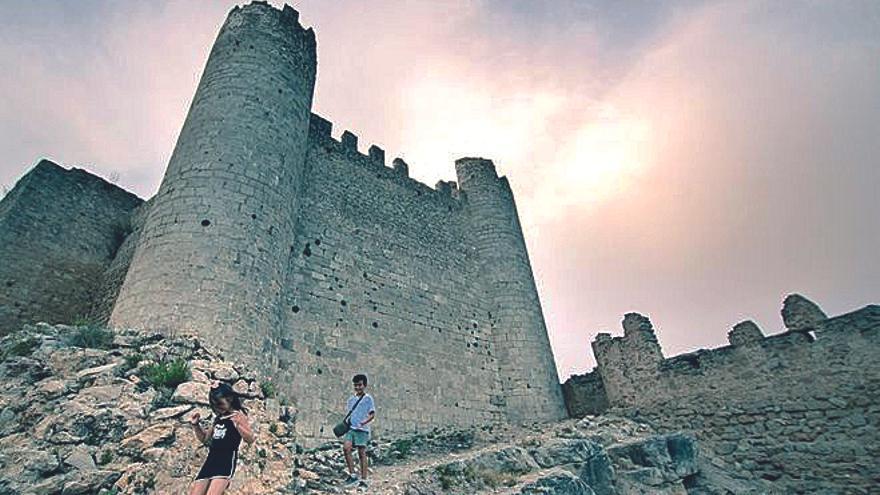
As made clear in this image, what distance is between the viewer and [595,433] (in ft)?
33.7

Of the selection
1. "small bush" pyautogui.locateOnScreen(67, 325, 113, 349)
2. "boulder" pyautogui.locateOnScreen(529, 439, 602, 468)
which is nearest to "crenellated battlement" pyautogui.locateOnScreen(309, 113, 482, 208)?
"small bush" pyautogui.locateOnScreen(67, 325, 113, 349)

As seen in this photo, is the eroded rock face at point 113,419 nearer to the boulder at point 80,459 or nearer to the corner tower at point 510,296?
the boulder at point 80,459

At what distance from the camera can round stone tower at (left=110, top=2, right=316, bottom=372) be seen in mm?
7656

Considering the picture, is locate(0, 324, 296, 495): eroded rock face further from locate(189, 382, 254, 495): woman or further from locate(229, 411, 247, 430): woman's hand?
locate(229, 411, 247, 430): woman's hand

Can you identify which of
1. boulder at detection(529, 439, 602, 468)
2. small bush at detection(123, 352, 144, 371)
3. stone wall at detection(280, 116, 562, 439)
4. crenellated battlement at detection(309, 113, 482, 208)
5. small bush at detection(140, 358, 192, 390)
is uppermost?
crenellated battlement at detection(309, 113, 482, 208)

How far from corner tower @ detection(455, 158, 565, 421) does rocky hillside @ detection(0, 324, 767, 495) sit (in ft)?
16.2

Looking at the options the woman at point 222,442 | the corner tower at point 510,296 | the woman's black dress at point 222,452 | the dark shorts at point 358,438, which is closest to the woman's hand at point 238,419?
the woman at point 222,442

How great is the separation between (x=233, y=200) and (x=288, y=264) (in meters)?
2.01

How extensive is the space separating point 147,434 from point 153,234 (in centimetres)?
500

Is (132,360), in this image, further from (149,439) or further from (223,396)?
(223,396)

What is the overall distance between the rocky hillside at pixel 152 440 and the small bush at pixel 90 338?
14 mm

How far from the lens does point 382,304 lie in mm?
12031

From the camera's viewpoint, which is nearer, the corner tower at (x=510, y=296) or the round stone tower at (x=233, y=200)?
the round stone tower at (x=233, y=200)

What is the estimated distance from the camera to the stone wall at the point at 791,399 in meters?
8.91
